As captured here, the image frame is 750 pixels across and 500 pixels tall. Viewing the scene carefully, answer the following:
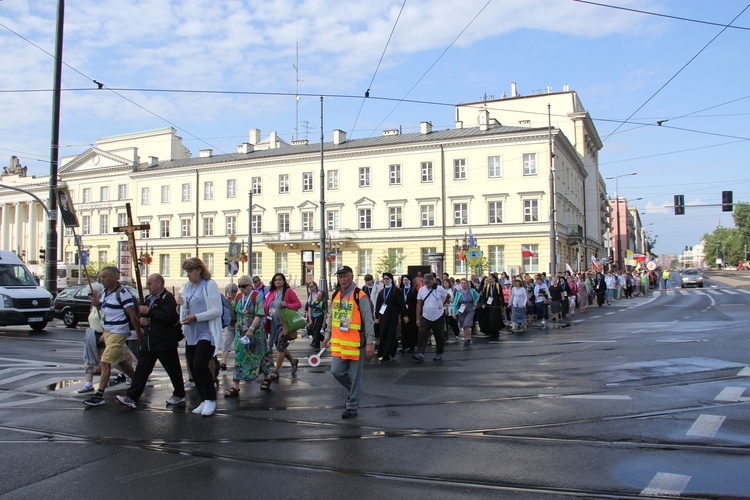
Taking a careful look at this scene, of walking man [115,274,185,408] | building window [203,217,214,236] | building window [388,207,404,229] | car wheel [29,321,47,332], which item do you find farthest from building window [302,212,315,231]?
walking man [115,274,185,408]

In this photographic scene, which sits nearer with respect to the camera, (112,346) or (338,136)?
(112,346)

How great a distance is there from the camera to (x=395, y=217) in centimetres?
5716

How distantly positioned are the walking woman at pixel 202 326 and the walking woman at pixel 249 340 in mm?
1539

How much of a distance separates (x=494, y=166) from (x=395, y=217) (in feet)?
33.7

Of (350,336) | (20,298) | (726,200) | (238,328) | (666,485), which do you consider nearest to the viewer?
(666,485)

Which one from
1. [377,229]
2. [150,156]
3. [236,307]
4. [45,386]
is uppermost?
[150,156]

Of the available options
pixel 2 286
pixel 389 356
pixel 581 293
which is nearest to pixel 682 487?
pixel 389 356

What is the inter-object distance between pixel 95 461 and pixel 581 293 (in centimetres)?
2689

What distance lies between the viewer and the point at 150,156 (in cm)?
7044

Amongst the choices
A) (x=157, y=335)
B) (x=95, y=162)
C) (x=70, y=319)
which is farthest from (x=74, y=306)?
(x=95, y=162)

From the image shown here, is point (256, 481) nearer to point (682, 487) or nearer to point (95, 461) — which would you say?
point (95, 461)

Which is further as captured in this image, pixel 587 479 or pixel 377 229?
pixel 377 229

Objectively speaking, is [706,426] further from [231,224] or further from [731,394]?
[231,224]

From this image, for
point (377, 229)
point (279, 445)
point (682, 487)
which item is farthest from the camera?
point (377, 229)
